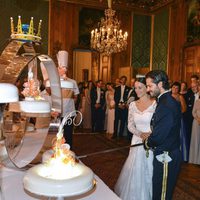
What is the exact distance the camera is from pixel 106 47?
7773 millimetres

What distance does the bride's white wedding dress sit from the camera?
2.78 metres

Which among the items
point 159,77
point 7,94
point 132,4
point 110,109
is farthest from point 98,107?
point 7,94

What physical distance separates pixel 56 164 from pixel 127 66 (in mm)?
9434

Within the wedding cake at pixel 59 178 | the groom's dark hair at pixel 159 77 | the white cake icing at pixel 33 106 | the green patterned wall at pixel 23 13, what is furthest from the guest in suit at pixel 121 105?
the wedding cake at pixel 59 178

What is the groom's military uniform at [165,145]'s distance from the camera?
85.4 inches

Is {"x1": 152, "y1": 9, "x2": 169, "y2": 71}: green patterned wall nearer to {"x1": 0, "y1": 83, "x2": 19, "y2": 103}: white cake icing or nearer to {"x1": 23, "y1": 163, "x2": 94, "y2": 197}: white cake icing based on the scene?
{"x1": 23, "y1": 163, "x2": 94, "y2": 197}: white cake icing

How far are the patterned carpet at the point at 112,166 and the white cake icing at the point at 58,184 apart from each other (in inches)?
45.6

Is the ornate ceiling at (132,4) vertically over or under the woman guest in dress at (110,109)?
over

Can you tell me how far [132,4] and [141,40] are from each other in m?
1.39

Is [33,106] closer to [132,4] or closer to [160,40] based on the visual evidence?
[160,40]

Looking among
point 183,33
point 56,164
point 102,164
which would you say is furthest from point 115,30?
point 56,164

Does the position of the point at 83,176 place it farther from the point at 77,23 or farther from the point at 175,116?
the point at 77,23

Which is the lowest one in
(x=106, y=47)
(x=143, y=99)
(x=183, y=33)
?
(x=143, y=99)

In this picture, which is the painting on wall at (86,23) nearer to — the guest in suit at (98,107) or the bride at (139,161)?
the guest in suit at (98,107)
